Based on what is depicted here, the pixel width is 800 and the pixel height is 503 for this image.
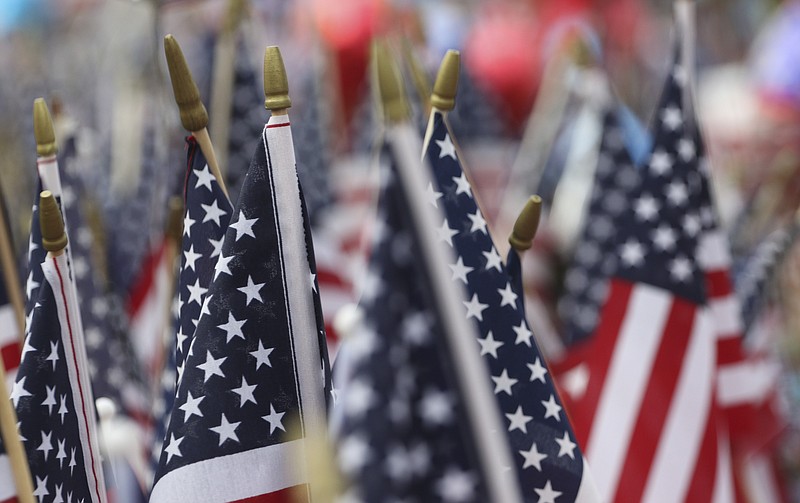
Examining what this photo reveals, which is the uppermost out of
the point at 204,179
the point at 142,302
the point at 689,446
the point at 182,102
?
the point at 182,102

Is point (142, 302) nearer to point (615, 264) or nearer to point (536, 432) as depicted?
point (615, 264)

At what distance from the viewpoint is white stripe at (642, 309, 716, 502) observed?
1750 millimetres

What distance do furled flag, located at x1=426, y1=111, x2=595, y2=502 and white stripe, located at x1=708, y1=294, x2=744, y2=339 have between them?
874 millimetres

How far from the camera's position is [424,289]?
0.90 metres

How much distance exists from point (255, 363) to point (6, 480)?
0.34 meters

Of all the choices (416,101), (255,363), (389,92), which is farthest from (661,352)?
(416,101)

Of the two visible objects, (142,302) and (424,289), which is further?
(142,302)

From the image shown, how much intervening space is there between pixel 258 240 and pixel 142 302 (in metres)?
1.73

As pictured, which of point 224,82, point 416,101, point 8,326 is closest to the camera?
point 8,326

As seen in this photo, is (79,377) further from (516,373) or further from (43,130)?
(516,373)

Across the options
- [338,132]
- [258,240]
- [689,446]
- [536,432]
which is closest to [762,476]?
[689,446]

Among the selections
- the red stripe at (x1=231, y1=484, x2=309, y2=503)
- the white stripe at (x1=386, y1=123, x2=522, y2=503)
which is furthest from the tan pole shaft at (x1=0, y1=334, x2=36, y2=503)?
the white stripe at (x1=386, y1=123, x2=522, y2=503)

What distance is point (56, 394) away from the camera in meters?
1.25

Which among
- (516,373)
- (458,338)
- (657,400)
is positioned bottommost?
(657,400)
